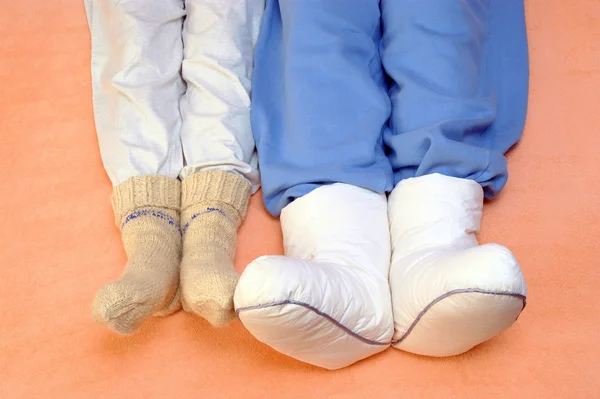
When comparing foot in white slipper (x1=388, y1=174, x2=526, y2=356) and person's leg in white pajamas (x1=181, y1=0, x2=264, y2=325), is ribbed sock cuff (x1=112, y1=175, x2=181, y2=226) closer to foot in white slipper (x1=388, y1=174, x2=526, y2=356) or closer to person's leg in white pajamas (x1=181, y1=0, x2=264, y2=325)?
person's leg in white pajamas (x1=181, y1=0, x2=264, y2=325)

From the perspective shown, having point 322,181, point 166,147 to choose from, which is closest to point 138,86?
point 166,147

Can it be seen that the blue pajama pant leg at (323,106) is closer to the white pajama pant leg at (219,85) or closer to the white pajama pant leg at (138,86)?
the white pajama pant leg at (219,85)

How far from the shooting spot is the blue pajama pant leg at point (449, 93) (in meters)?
0.95

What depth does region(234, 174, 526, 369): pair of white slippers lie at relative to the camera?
75 centimetres

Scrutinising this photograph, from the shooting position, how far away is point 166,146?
104 centimetres

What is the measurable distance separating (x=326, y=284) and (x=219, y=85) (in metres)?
0.44

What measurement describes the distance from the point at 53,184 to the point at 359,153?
51 cm

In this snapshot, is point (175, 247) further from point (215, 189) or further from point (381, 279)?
point (381, 279)

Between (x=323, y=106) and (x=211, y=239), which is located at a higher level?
(x=323, y=106)

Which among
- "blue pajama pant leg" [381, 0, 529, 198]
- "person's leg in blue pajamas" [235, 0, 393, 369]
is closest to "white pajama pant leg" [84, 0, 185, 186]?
"person's leg in blue pajamas" [235, 0, 393, 369]

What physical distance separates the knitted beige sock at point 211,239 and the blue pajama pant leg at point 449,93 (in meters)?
0.24

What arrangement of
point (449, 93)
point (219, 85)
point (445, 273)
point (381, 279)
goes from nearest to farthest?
point (445, 273)
point (381, 279)
point (449, 93)
point (219, 85)

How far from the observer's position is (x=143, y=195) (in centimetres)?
99

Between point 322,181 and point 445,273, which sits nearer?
point 445,273
